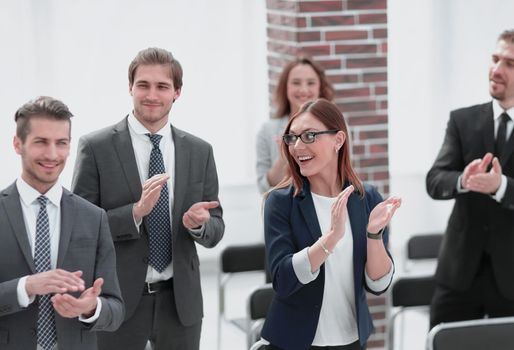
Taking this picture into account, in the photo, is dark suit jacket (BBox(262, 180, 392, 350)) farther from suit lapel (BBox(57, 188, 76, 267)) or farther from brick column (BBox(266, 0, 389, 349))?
brick column (BBox(266, 0, 389, 349))

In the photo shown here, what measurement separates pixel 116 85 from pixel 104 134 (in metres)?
4.05

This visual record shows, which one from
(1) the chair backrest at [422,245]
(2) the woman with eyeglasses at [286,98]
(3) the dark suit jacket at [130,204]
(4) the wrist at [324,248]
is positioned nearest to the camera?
(4) the wrist at [324,248]

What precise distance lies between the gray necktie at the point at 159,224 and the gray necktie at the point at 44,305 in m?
0.87

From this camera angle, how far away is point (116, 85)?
27.3ft

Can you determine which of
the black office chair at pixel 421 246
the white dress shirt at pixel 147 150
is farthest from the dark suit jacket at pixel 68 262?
the black office chair at pixel 421 246

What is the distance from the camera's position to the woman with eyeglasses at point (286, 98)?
18.7ft

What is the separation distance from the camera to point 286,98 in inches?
231

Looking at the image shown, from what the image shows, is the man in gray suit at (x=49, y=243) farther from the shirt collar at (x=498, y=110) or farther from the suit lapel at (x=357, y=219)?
the shirt collar at (x=498, y=110)

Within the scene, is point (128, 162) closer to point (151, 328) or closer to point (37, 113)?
point (151, 328)

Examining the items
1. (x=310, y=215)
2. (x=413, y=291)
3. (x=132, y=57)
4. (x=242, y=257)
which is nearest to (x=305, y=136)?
(x=310, y=215)

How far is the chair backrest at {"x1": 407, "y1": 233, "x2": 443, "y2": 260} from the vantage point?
20.2 ft

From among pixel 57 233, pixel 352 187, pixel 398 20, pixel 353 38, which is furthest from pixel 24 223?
pixel 398 20

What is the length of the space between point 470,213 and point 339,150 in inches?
49.4

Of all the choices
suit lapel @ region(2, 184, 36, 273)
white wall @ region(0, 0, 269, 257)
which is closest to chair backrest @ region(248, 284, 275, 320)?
suit lapel @ region(2, 184, 36, 273)
